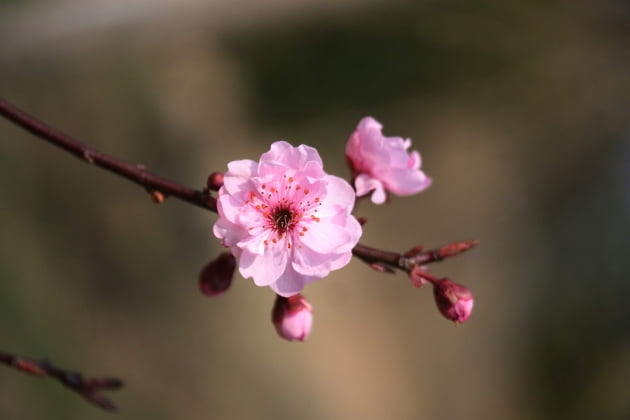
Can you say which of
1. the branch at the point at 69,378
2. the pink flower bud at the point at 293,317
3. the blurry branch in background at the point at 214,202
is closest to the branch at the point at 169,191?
the blurry branch in background at the point at 214,202

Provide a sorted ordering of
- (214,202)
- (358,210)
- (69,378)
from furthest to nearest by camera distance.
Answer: (358,210) < (69,378) < (214,202)

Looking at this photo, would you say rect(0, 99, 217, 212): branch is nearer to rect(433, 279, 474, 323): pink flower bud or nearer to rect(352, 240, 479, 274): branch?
rect(352, 240, 479, 274): branch

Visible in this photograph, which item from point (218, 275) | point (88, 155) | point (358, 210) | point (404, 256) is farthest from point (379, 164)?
point (358, 210)

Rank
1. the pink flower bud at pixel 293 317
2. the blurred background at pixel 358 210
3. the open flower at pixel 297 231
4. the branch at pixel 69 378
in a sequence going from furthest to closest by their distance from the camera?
the blurred background at pixel 358 210 → the branch at pixel 69 378 → the pink flower bud at pixel 293 317 → the open flower at pixel 297 231

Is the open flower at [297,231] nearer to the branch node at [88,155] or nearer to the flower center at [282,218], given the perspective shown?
the flower center at [282,218]

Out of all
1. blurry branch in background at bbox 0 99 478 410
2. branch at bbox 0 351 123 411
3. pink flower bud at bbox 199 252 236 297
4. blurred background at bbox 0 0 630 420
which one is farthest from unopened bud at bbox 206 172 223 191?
blurred background at bbox 0 0 630 420

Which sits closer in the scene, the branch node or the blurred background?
the branch node

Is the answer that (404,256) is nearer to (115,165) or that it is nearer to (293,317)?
(293,317)
